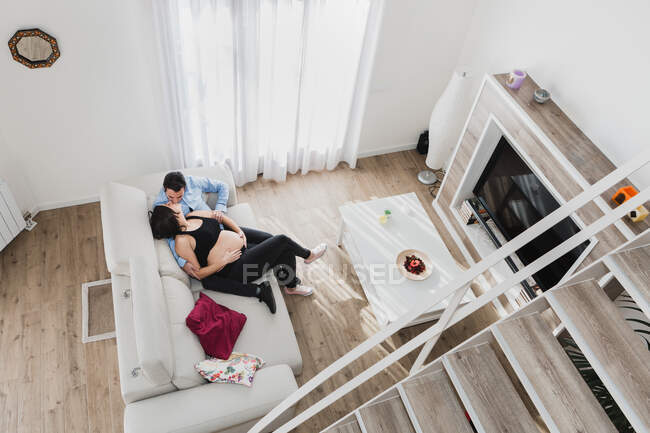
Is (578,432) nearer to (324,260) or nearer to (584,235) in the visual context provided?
(584,235)

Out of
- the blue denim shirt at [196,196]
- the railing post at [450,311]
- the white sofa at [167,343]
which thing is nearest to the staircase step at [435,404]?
the railing post at [450,311]

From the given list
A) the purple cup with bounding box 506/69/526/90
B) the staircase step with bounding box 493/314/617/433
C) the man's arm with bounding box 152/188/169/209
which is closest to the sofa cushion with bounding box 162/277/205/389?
the man's arm with bounding box 152/188/169/209

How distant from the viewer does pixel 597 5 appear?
9.91 feet

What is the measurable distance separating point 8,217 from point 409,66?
3.38 meters

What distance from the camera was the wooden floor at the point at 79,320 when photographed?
3203 mm

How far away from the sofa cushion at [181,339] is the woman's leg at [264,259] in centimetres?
40

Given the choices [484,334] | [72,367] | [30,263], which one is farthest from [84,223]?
[484,334]

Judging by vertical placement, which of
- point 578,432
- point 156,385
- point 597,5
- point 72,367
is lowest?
point 72,367

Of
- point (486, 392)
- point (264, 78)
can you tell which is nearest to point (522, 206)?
point (486, 392)

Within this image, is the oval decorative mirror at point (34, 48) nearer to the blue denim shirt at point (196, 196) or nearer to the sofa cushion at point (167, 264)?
the blue denim shirt at point (196, 196)

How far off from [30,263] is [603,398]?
3.83 metres

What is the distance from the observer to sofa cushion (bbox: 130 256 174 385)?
8.56 ft

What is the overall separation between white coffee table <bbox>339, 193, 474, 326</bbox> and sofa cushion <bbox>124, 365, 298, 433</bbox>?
0.92 meters

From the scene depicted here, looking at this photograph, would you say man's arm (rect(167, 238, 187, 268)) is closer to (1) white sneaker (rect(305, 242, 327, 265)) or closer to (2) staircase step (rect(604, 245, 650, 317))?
(1) white sneaker (rect(305, 242, 327, 265))
